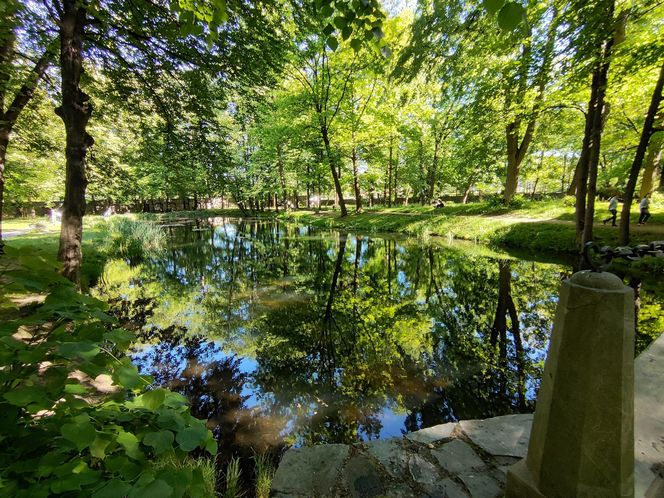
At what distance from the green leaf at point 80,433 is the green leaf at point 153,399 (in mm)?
202

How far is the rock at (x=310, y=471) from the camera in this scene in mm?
2087

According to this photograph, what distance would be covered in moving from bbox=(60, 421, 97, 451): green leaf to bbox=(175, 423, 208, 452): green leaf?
0.98 ft

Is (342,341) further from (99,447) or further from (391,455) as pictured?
(99,447)

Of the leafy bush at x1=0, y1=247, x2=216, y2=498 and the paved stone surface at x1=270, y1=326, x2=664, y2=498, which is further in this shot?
the paved stone surface at x1=270, y1=326, x2=664, y2=498

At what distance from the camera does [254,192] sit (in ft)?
126

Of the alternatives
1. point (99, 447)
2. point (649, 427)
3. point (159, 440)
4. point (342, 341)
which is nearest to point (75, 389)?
point (99, 447)

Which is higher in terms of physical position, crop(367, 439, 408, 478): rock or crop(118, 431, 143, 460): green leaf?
crop(118, 431, 143, 460): green leaf

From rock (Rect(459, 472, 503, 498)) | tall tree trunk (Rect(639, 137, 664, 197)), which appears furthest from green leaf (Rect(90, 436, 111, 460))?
tall tree trunk (Rect(639, 137, 664, 197))

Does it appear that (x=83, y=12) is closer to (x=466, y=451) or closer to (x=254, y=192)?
(x=466, y=451)

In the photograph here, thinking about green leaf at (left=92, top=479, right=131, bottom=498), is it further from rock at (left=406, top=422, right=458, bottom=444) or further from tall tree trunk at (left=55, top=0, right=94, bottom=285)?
tall tree trunk at (left=55, top=0, right=94, bottom=285)

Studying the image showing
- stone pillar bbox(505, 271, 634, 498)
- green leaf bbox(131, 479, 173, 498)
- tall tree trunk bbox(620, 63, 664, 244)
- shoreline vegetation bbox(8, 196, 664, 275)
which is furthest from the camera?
shoreline vegetation bbox(8, 196, 664, 275)

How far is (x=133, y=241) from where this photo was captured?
13.7m

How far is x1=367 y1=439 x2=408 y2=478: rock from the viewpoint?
7.27 feet

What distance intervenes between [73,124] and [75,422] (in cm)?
691
